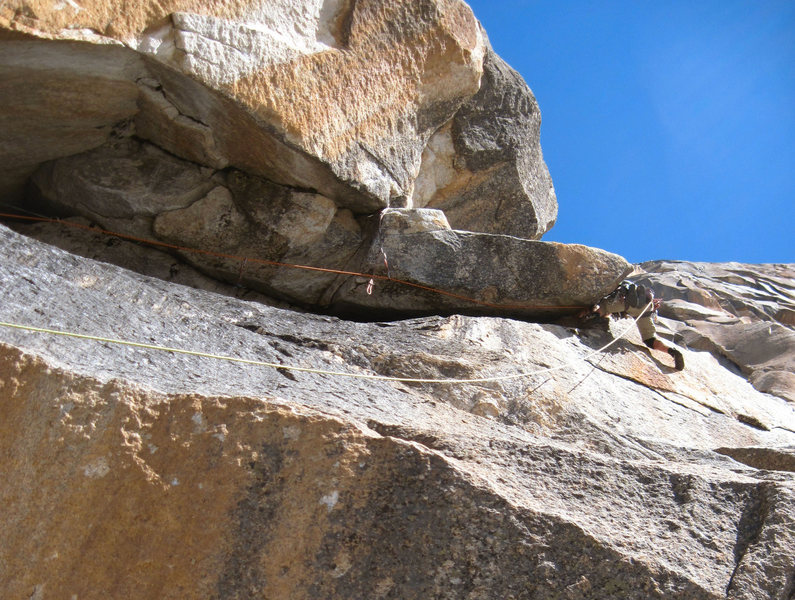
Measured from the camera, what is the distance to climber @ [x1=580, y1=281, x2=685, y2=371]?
5.39 metres

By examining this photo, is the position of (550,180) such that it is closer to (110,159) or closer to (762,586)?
(110,159)

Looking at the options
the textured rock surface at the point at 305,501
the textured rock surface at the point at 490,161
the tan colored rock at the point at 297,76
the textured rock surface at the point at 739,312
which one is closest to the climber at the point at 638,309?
the textured rock surface at the point at 739,312

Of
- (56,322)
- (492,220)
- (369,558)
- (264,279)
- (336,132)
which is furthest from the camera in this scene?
(492,220)

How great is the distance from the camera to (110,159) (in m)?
5.09

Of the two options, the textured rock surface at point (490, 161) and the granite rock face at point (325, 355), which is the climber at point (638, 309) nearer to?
the granite rock face at point (325, 355)

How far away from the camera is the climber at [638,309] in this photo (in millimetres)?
5387

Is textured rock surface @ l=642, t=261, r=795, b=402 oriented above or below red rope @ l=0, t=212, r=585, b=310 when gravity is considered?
above

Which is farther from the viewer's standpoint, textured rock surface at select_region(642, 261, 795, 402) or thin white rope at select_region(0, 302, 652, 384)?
textured rock surface at select_region(642, 261, 795, 402)

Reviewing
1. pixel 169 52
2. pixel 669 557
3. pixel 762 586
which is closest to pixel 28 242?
pixel 169 52

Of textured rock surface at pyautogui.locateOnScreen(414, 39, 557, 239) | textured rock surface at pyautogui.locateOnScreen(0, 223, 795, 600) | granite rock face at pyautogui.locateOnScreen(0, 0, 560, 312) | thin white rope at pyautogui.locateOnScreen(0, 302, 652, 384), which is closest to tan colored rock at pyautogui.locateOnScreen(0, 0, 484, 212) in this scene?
granite rock face at pyautogui.locateOnScreen(0, 0, 560, 312)

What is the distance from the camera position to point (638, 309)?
5422 mm

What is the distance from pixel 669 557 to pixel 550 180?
5.89 m

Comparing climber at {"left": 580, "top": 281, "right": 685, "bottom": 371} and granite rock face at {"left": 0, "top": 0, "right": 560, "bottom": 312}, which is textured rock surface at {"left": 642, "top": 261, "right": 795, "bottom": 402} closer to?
climber at {"left": 580, "top": 281, "right": 685, "bottom": 371}

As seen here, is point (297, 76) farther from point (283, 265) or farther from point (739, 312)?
point (739, 312)
